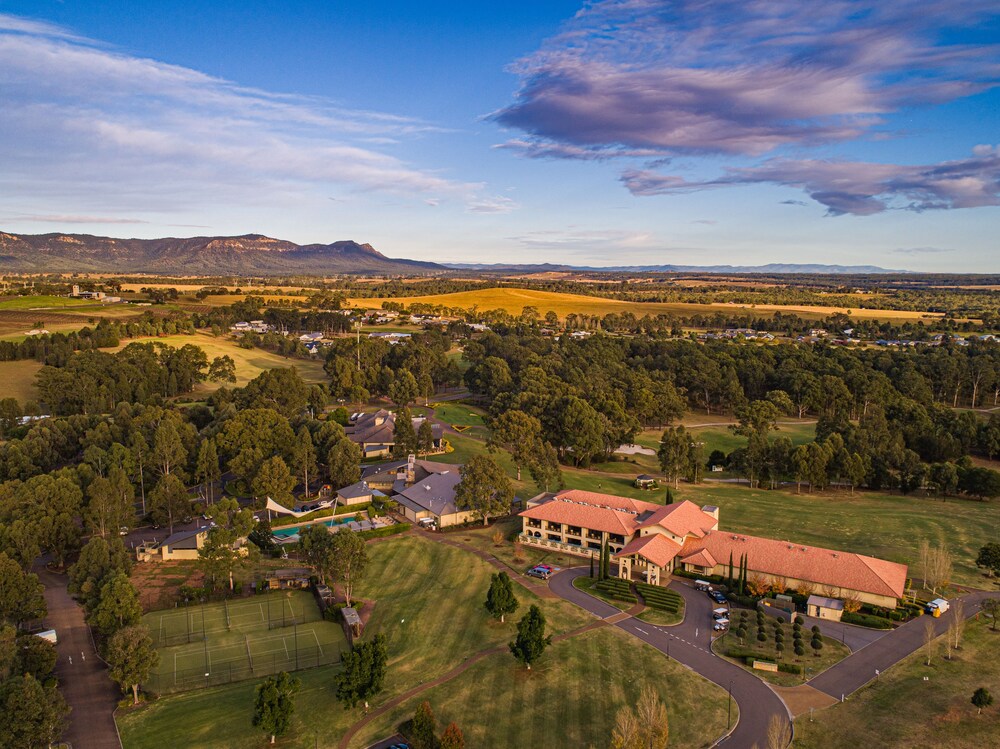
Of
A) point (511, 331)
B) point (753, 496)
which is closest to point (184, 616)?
point (753, 496)

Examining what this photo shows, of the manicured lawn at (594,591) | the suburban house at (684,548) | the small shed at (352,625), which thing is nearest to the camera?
the small shed at (352,625)

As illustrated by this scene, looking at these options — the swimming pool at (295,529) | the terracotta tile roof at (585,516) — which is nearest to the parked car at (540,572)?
the terracotta tile roof at (585,516)

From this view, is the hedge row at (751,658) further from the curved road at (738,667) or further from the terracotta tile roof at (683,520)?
the terracotta tile roof at (683,520)

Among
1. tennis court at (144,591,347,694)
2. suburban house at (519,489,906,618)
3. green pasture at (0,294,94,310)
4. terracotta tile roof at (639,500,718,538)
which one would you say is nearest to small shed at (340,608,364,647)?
tennis court at (144,591,347,694)

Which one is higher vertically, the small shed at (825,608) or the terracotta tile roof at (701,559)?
the terracotta tile roof at (701,559)

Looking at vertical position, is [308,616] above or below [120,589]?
below

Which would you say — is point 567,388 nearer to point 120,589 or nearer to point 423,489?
point 423,489
